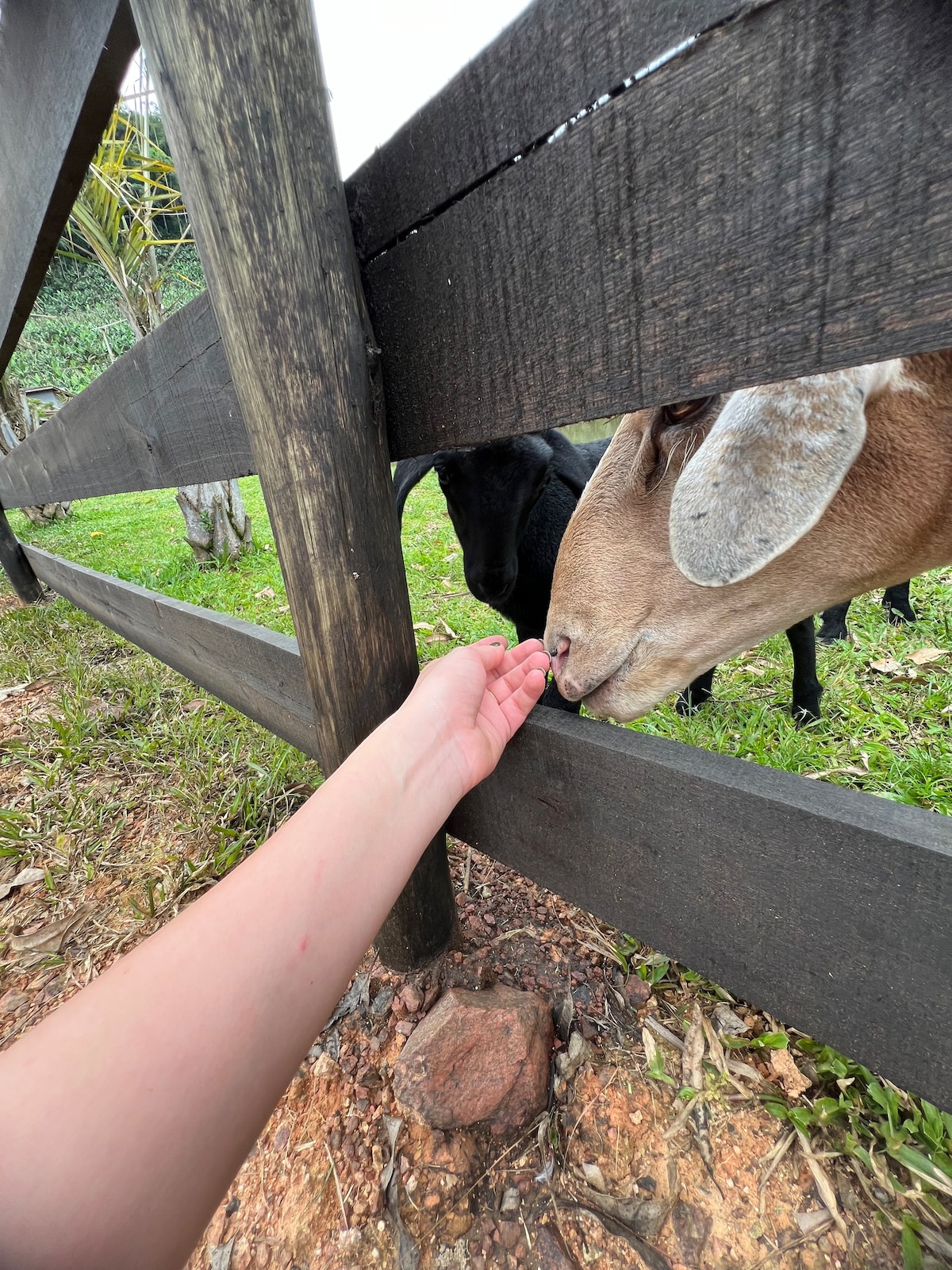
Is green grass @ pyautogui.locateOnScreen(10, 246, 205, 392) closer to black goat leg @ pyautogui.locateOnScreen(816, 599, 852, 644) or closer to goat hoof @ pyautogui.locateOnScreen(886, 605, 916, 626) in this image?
black goat leg @ pyautogui.locateOnScreen(816, 599, 852, 644)

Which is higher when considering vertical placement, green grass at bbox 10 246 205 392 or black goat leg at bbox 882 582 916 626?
green grass at bbox 10 246 205 392

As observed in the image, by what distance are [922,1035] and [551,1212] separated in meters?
0.77

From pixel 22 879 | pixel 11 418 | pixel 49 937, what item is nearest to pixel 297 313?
pixel 49 937

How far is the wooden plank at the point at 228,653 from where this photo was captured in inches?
66.0

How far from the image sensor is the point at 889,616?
344 centimetres

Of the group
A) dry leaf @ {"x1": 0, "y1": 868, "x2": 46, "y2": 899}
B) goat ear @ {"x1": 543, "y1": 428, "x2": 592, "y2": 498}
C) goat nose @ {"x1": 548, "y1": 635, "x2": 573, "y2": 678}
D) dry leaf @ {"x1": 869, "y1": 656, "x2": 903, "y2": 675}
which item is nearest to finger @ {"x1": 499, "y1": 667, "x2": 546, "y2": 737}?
goat nose @ {"x1": 548, "y1": 635, "x2": 573, "y2": 678}

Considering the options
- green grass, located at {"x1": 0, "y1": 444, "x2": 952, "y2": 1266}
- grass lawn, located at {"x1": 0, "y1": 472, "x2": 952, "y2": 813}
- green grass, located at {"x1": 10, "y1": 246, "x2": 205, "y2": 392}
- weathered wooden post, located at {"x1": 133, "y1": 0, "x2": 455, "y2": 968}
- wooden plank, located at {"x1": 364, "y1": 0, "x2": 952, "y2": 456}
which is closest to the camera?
wooden plank, located at {"x1": 364, "y1": 0, "x2": 952, "y2": 456}

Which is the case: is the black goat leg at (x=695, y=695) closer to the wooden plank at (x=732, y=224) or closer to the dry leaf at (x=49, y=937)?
the wooden plank at (x=732, y=224)

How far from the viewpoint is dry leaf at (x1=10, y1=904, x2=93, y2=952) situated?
1798 mm

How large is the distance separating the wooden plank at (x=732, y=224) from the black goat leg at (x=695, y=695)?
2.29m

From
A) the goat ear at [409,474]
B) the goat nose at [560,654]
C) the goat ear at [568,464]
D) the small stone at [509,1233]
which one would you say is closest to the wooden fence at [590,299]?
the goat nose at [560,654]

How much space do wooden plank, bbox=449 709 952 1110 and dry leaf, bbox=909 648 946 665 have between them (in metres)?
2.74

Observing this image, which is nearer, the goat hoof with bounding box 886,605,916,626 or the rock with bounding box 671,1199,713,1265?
the rock with bounding box 671,1199,713,1265

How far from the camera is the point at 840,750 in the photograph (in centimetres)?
233
